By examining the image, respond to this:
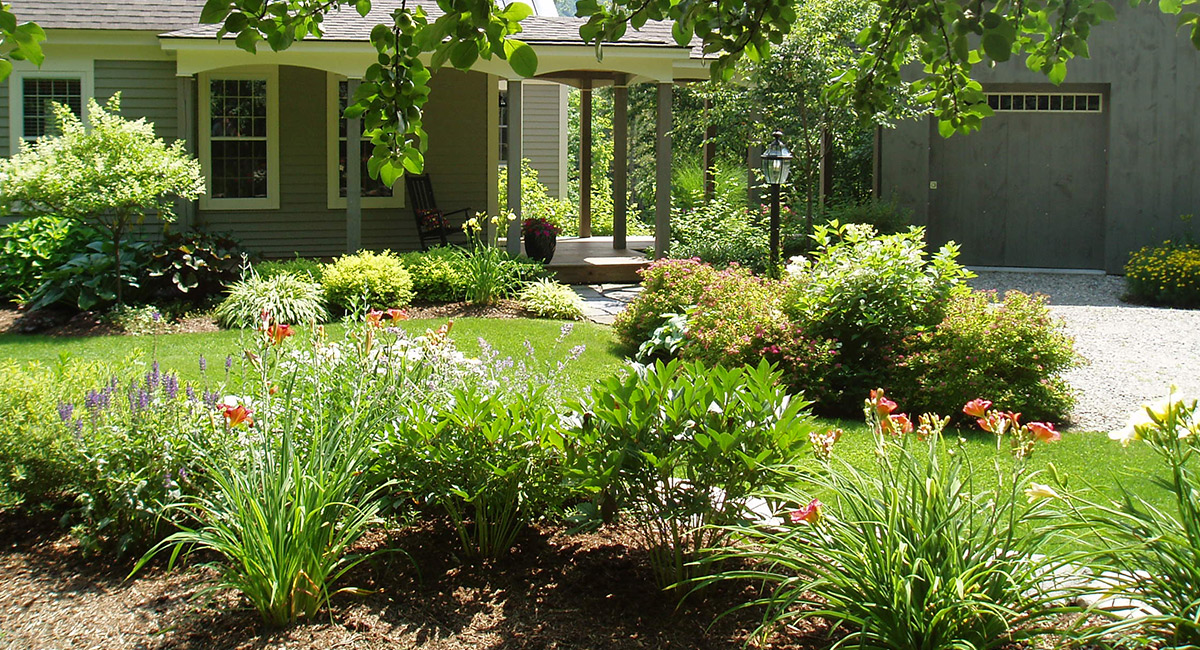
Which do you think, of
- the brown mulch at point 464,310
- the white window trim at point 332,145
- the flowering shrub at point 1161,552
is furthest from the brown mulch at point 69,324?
the flowering shrub at point 1161,552

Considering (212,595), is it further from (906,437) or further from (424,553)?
(906,437)

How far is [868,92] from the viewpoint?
424 centimetres

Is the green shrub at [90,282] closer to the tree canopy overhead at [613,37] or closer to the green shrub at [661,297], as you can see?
the green shrub at [661,297]

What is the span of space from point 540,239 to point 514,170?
985mm

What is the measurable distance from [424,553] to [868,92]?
2.45 metres

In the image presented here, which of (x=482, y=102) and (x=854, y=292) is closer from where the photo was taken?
(x=854, y=292)

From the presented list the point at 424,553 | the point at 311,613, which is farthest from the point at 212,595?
the point at 424,553

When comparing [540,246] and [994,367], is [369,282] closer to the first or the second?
[540,246]

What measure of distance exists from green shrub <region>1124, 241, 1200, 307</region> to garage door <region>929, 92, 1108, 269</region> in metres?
2.03

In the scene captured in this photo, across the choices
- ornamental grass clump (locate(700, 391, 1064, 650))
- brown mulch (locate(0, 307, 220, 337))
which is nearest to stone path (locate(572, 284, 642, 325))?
brown mulch (locate(0, 307, 220, 337))

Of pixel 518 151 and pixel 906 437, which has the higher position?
pixel 518 151

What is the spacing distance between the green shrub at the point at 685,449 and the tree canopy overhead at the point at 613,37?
1065mm

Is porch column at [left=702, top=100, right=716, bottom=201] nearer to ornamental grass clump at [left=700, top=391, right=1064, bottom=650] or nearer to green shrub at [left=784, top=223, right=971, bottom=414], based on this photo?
green shrub at [left=784, top=223, right=971, bottom=414]

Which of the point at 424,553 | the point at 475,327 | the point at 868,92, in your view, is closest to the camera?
the point at 424,553
